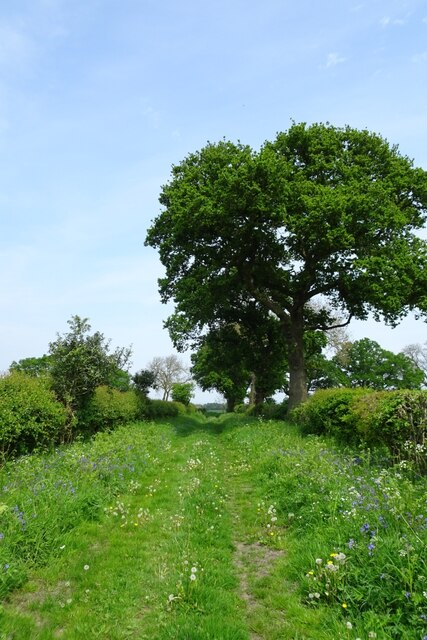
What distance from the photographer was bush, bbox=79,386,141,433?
63.7 ft

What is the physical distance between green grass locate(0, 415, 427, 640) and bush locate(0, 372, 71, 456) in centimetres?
346

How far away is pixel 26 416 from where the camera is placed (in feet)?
42.3

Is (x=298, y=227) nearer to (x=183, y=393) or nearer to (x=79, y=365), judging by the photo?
(x=79, y=365)

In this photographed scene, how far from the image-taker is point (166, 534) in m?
6.76

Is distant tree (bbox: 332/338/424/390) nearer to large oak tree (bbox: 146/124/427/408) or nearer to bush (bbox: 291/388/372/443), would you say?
large oak tree (bbox: 146/124/427/408)

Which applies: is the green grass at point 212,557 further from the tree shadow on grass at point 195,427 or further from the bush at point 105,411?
the tree shadow on grass at point 195,427

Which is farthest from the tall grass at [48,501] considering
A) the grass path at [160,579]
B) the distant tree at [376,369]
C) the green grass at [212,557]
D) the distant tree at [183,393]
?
the distant tree at [376,369]

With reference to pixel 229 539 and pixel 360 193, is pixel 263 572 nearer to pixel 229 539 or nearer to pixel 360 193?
pixel 229 539

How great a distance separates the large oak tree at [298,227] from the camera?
71.6ft

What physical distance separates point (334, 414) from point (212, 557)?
11607 millimetres

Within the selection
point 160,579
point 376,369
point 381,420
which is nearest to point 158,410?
point 381,420

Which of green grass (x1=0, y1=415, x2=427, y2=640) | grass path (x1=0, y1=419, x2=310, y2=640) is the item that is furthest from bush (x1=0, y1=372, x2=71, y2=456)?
grass path (x1=0, y1=419, x2=310, y2=640)

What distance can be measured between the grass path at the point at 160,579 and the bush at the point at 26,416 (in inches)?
219


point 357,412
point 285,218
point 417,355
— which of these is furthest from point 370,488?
point 417,355
